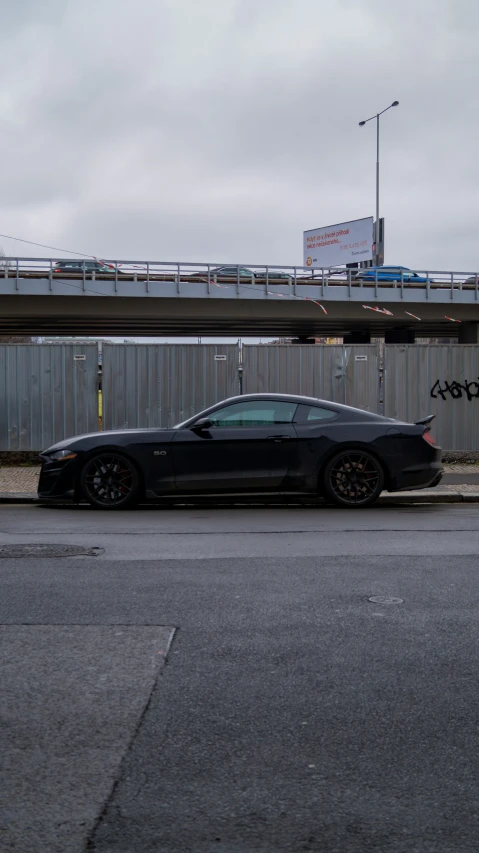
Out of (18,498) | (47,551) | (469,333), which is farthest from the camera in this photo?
(469,333)

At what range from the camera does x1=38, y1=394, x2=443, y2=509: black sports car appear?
36.0 ft

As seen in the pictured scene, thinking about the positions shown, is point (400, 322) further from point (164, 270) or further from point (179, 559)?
point (179, 559)

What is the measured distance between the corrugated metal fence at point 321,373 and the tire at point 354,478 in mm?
6602

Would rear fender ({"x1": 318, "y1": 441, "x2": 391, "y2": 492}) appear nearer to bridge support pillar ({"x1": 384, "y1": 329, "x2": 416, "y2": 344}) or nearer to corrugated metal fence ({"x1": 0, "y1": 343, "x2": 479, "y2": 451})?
corrugated metal fence ({"x1": 0, "y1": 343, "x2": 479, "y2": 451})

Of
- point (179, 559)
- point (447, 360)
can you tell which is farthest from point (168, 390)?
point (179, 559)

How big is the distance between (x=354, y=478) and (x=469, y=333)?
43.2m

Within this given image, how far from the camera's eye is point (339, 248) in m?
69.4

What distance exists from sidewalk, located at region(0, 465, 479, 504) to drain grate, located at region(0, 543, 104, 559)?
4.28m

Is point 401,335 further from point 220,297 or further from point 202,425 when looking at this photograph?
point 202,425

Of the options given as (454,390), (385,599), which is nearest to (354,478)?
(385,599)

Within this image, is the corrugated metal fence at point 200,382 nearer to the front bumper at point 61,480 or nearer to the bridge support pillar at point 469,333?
the front bumper at point 61,480

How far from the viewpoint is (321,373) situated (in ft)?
58.2

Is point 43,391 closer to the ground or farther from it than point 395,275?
closer to the ground

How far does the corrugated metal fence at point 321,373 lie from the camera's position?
58.0 feet
